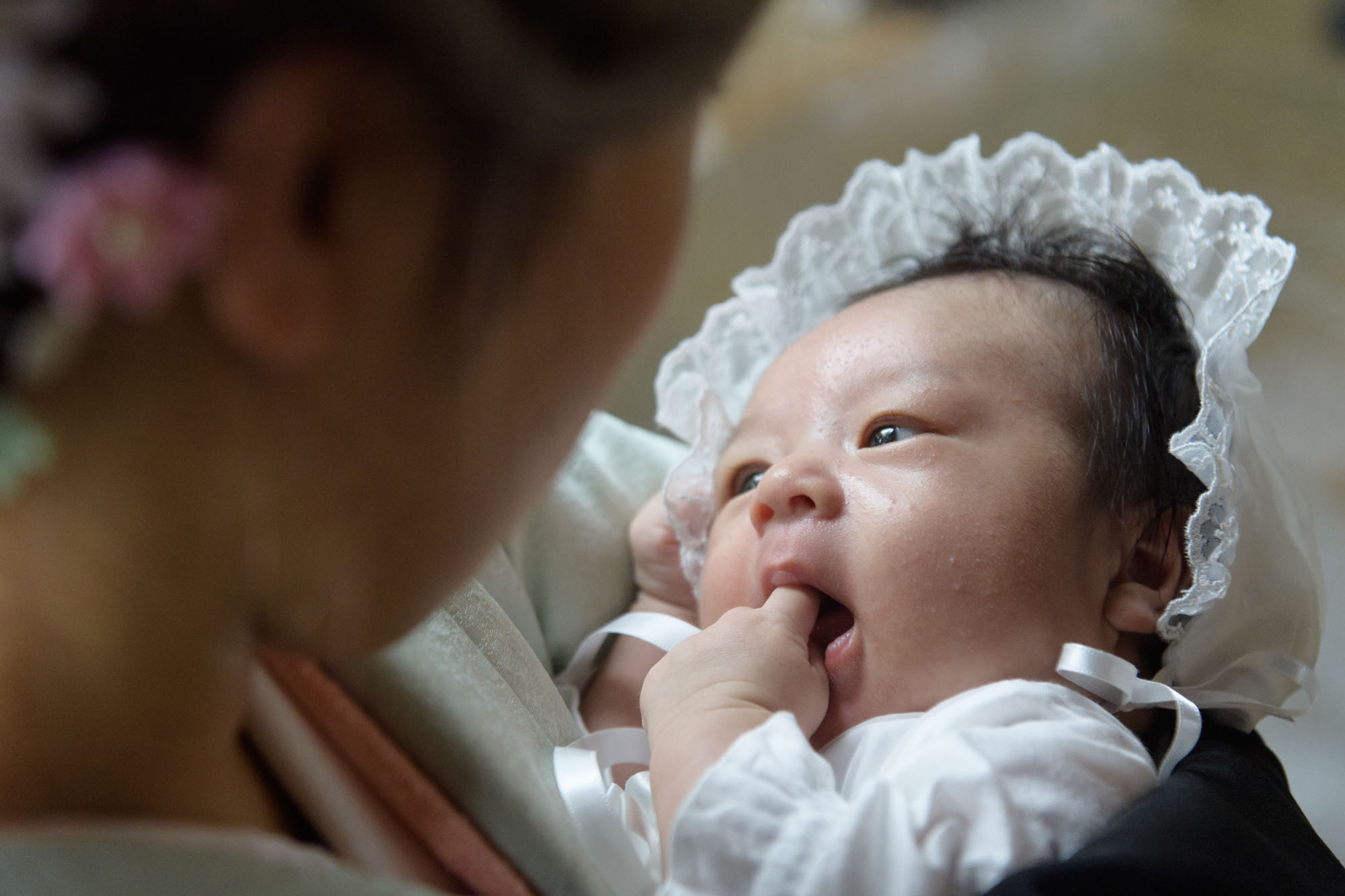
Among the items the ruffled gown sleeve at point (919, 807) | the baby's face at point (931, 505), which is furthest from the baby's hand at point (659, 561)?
the ruffled gown sleeve at point (919, 807)

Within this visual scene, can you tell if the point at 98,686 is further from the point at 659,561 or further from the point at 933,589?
the point at 659,561

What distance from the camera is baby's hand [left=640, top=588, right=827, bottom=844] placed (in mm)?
607

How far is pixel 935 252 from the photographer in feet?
3.42

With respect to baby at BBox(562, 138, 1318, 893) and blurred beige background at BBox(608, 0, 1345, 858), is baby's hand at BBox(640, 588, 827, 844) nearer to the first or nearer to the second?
baby at BBox(562, 138, 1318, 893)

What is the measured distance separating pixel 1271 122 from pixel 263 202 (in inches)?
A: 90.0

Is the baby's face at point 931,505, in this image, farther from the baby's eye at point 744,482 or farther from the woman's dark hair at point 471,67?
the woman's dark hair at point 471,67

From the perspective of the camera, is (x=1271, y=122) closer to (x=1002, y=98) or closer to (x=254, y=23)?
(x=1002, y=98)

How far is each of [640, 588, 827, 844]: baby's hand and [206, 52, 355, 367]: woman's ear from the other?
0.35m

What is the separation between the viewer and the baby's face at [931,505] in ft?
2.31

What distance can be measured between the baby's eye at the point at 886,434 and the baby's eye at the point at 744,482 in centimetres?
12

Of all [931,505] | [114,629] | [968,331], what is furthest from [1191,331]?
[114,629]

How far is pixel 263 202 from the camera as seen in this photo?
318 mm

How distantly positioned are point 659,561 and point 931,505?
0.32 meters

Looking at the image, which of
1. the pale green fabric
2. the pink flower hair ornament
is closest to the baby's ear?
the pale green fabric
